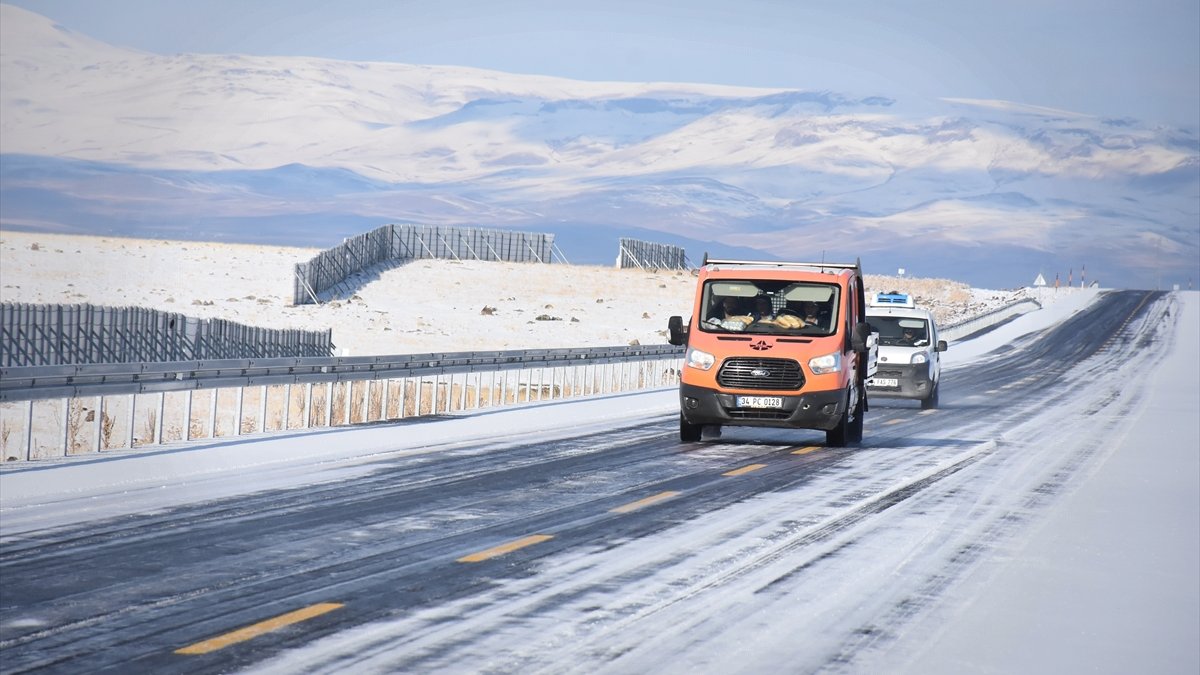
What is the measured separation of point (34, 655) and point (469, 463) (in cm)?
1010

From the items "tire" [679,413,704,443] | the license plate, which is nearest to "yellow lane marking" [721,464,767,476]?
the license plate

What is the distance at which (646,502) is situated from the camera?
1418 cm

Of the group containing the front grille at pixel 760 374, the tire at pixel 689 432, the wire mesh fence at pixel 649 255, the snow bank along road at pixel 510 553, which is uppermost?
the wire mesh fence at pixel 649 255

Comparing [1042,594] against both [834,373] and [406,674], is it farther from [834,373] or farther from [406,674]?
[834,373]

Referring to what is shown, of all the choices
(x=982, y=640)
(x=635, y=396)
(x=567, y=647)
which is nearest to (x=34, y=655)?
(x=567, y=647)

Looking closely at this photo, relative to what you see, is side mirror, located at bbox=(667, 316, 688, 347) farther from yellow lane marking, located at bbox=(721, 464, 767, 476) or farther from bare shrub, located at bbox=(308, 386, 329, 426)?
bare shrub, located at bbox=(308, 386, 329, 426)

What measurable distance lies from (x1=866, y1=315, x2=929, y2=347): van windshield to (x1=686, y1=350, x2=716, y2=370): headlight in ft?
37.9

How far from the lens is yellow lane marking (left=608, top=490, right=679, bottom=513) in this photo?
13.6 meters

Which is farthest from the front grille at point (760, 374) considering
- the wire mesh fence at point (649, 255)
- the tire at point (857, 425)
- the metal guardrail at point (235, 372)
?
the wire mesh fence at point (649, 255)

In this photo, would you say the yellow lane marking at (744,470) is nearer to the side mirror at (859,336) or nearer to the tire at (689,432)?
the tire at (689,432)

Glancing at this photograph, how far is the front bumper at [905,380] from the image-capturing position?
3088cm

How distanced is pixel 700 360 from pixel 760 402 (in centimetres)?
99

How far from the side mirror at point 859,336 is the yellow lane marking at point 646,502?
262 inches

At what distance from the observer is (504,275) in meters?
80.9
